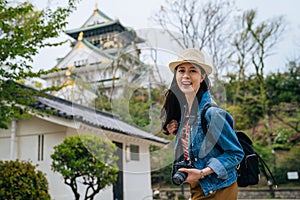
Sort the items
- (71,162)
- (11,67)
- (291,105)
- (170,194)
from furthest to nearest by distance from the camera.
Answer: (291,105), (170,194), (71,162), (11,67)

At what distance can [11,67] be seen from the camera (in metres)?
4.70

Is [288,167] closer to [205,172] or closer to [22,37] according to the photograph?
[22,37]

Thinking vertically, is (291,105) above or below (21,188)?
above

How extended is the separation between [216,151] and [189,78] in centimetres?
32

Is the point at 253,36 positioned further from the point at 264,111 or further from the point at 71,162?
the point at 71,162

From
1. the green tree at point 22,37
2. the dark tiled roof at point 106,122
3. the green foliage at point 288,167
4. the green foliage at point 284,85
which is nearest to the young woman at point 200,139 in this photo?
the dark tiled roof at point 106,122

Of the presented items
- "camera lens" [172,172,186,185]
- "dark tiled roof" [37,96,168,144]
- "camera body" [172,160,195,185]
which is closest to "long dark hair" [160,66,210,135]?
"camera body" [172,160,195,185]

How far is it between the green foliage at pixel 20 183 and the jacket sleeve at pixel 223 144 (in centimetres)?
422

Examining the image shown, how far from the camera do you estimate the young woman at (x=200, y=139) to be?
4.01 ft

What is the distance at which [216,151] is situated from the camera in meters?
1.26

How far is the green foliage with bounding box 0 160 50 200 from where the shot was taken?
15.6ft

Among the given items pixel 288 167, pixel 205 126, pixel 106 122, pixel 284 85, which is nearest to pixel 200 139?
pixel 205 126

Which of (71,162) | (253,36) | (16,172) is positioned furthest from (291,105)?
(16,172)

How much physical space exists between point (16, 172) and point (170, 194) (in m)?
3.66
